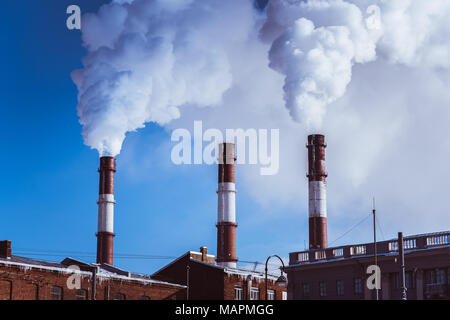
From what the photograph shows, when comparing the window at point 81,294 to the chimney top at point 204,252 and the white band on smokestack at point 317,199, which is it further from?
the white band on smokestack at point 317,199

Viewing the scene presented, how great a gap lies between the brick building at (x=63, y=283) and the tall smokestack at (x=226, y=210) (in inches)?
395

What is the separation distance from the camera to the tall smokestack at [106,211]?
77812 mm

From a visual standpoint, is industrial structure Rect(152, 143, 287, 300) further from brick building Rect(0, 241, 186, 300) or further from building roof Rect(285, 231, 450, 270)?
building roof Rect(285, 231, 450, 270)

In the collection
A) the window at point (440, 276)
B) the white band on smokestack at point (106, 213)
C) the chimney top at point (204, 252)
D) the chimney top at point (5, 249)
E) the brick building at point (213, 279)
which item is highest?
the white band on smokestack at point (106, 213)

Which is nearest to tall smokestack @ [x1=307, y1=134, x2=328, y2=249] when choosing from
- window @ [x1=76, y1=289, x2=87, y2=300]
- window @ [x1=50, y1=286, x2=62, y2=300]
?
window @ [x1=76, y1=289, x2=87, y2=300]

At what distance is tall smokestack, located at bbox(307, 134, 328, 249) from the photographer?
2822 inches

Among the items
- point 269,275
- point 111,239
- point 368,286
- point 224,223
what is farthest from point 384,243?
point 111,239

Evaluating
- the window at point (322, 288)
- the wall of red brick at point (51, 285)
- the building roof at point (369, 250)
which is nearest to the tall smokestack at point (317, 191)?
the building roof at point (369, 250)

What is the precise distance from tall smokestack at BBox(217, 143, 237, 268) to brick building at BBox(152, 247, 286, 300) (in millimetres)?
4029

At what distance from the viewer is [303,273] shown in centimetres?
5791

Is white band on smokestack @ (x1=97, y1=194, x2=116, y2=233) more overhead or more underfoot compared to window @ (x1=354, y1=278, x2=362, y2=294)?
more overhead

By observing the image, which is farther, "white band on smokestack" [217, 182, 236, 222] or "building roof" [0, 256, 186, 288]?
"white band on smokestack" [217, 182, 236, 222]
